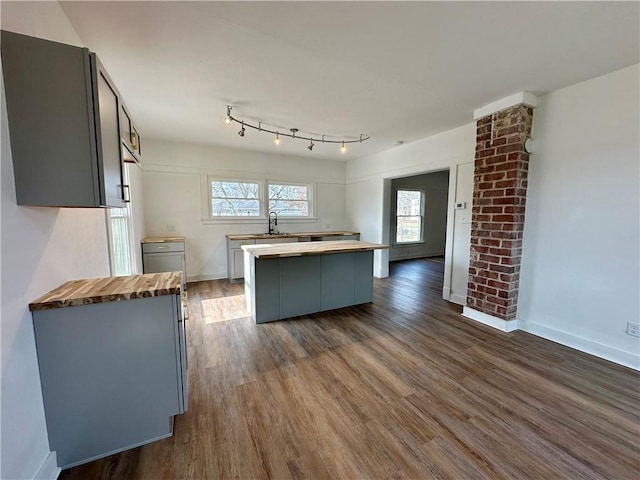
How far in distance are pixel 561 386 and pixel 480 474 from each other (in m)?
1.23

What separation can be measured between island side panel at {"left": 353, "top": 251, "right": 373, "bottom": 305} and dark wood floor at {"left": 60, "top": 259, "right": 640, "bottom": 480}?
80cm

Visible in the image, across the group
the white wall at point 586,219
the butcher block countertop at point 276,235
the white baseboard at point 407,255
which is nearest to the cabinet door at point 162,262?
the butcher block countertop at point 276,235

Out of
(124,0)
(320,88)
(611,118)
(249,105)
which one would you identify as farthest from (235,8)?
(611,118)

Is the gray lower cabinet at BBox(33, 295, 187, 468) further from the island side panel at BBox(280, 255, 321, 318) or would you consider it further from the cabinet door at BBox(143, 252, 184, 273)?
the cabinet door at BBox(143, 252, 184, 273)

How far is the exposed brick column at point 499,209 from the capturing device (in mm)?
2797

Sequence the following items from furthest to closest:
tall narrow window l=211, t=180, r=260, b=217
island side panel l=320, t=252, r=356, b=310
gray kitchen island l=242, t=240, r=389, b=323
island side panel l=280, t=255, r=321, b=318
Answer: tall narrow window l=211, t=180, r=260, b=217 < island side panel l=320, t=252, r=356, b=310 < island side panel l=280, t=255, r=321, b=318 < gray kitchen island l=242, t=240, r=389, b=323

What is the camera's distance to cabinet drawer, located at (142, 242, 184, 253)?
13.3 feet

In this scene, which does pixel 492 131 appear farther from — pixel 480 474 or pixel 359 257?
pixel 480 474

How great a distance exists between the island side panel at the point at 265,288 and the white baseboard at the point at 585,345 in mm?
2816

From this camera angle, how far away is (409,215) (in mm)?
7316

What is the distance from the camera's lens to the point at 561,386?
2021 millimetres

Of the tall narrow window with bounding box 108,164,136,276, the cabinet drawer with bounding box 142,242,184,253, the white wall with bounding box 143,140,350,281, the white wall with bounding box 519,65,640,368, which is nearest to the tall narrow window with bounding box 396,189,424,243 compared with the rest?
the white wall with bounding box 143,140,350,281

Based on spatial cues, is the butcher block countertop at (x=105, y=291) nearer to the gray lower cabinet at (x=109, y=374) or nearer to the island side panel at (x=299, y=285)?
the gray lower cabinet at (x=109, y=374)

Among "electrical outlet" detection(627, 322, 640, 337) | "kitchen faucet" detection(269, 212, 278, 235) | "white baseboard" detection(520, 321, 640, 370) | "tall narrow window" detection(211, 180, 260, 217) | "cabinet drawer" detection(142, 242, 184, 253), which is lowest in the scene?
"white baseboard" detection(520, 321, 640, 370)
